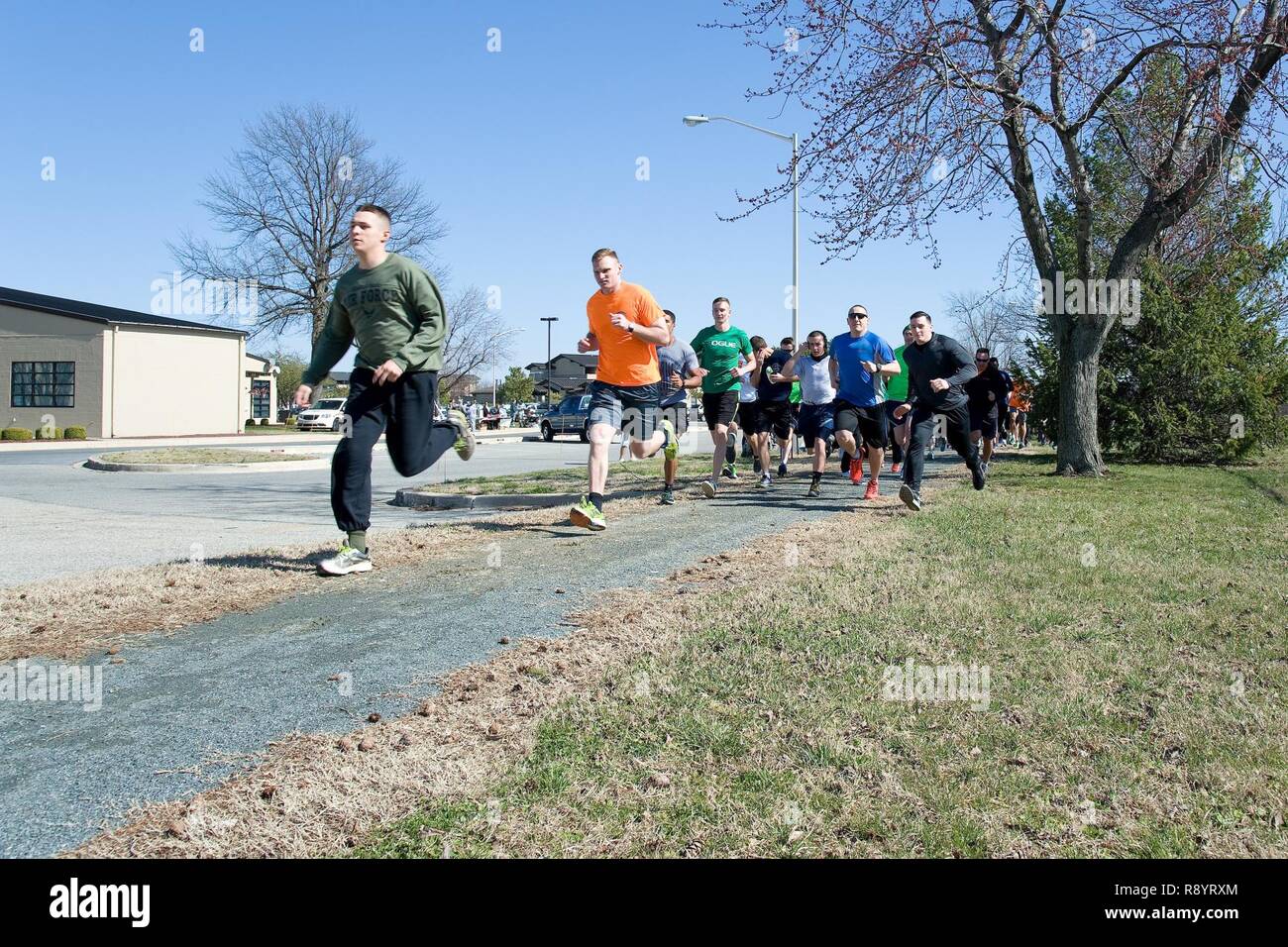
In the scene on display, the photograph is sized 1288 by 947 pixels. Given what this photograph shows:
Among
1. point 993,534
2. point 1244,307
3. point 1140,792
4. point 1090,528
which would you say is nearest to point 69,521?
point 993,534

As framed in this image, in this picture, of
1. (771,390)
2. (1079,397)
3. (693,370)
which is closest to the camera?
(693,370)

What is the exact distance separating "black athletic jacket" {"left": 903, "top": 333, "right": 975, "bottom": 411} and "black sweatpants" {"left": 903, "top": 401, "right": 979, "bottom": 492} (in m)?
0.07

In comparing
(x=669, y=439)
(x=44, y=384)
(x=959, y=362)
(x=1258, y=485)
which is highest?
(x=44, y=384)

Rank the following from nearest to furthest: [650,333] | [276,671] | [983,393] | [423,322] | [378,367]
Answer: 1. [276,671]
2. [378,367]
3. [423,322]
4. [650,333]
5. [983,393]

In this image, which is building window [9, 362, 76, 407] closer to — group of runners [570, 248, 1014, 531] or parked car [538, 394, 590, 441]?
parked car [538, 394, 590, 441]

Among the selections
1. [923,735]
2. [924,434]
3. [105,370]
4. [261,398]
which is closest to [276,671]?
[923,735]

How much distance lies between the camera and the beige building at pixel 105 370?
35.9 m

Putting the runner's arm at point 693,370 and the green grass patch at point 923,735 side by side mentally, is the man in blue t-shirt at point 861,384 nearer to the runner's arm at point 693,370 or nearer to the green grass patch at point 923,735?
the runner's arm at point 693,370

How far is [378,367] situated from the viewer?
590cm

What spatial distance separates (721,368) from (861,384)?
1452 millimetres

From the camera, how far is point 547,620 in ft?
16.3

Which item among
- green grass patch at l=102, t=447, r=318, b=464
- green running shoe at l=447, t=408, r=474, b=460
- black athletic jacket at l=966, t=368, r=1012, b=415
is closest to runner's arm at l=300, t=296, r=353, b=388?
green running shoe at l=447, t=408, r=474, b=460

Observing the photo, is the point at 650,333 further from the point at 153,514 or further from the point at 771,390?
the point at 153,514

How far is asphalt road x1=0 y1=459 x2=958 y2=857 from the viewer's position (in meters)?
2.91
